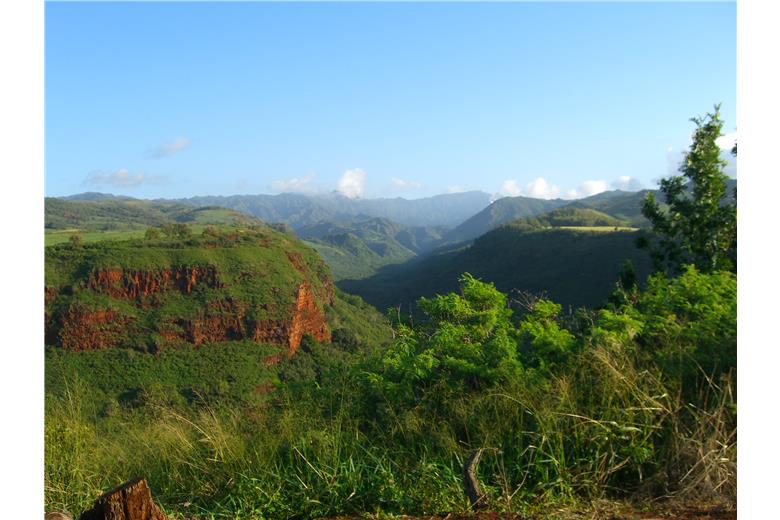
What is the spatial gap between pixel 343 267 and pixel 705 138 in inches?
4178

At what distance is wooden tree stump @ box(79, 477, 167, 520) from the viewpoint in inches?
91.6

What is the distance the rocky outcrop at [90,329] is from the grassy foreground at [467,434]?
1933 inches

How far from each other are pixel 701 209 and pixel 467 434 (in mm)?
8990

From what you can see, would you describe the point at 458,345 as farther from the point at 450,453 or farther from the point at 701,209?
the point at 701,209

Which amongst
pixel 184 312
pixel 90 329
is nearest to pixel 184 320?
pixel 184 312

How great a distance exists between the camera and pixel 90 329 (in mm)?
48656

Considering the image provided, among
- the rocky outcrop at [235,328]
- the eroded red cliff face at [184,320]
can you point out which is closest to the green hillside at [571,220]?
the eroded red cliff face at [184,320]

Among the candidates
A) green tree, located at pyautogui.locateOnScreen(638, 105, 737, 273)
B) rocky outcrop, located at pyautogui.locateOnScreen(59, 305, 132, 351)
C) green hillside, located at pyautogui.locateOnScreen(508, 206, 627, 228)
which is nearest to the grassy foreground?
green tree, located at pyautogui.locateOnScreen(638, 105, 737, 273)

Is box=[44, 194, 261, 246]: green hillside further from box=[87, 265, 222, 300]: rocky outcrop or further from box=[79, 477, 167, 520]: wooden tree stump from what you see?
box=[79, 477, 167, 520]: wooden tree stump

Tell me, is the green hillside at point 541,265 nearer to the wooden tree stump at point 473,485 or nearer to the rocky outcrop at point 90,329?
the rocky outcrop at point 90,329

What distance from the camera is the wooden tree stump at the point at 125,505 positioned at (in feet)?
7.63

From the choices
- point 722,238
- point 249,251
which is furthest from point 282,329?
point 722,238

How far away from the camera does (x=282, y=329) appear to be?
171 feet

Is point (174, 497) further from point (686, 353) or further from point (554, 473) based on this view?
point (686, 353)
